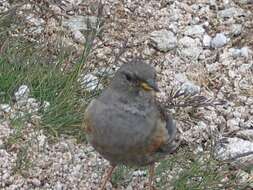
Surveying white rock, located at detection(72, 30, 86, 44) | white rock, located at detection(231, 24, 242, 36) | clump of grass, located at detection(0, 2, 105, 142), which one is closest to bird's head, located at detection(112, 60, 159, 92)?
clump of grass, located at detection(0, 2, 105, 142)

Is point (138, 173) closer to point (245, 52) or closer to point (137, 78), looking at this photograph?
point (137, 78)

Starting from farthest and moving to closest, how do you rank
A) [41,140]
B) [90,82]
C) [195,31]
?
[195,31], [90,82], [41,140]

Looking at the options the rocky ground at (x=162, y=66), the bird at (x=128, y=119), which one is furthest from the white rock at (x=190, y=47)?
the bird at (x=128, y=119)

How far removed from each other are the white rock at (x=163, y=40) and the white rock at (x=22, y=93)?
125 cm

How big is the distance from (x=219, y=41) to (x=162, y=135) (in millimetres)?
1830

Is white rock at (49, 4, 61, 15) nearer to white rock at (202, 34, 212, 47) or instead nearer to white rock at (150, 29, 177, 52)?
white rock at (150, 29, 177, 52)

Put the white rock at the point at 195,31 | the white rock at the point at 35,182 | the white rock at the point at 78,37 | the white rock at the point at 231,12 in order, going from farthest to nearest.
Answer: the white rock at the point at 231,12 < the white rock at the point at 195,31 < the white rock at the point at 78,37 < the white rock at the point at 35,182

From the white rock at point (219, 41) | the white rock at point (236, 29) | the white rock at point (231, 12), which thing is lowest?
the white rock at point (219, 41)

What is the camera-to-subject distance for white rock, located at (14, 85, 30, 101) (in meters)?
4.84

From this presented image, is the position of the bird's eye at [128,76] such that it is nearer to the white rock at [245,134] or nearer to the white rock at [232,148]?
the white rock at [232,148]

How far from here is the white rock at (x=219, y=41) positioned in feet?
19.1

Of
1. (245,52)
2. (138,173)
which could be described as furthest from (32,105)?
(245,52)

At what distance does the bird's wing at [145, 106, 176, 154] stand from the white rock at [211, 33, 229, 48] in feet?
5.12

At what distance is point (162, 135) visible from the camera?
418 centimetres
